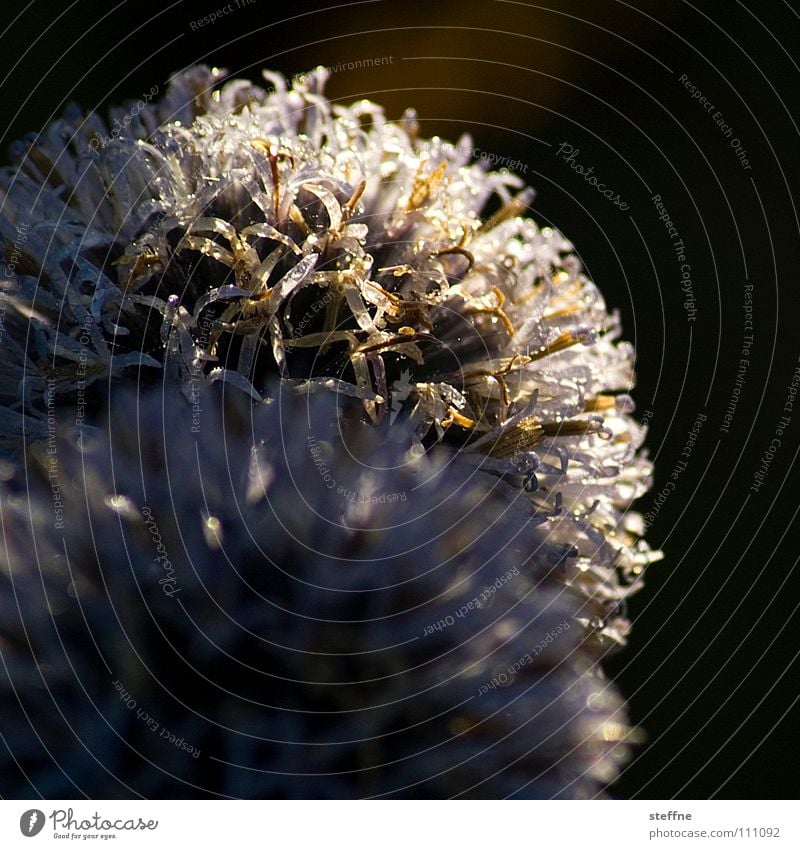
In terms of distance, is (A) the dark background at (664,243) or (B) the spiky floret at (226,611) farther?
(A) the dark background at (664,243)

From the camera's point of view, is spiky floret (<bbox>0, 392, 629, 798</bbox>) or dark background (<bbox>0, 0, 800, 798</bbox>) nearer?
spiky floret (<bbox>0, 392, 629, 798</bbox>)

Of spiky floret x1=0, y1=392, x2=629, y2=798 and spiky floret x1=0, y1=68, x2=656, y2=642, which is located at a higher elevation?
spiky floret x1=0, y1=68, x2=656, y2=642

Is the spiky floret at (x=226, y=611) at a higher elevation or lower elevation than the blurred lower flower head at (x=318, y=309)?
lower

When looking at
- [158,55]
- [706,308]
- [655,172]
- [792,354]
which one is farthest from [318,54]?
[792,354]

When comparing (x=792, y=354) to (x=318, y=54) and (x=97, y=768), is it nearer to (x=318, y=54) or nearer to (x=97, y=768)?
(x=318, y=54)
